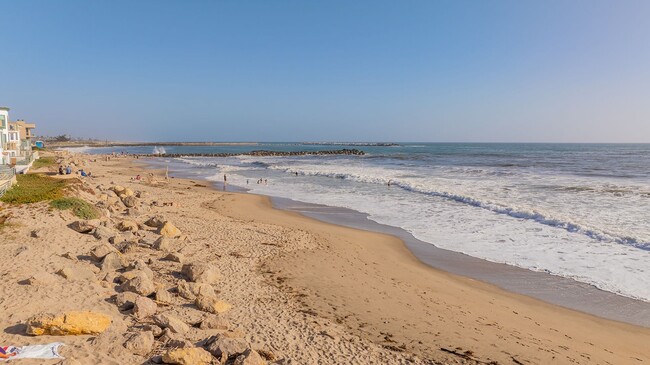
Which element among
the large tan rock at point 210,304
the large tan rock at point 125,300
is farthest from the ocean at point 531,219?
the large tan rock at point 125,300

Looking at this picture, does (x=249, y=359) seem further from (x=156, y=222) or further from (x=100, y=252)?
(x=156, y=222)

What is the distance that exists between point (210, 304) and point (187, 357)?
2.20 metres

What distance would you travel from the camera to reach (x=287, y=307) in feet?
25.8

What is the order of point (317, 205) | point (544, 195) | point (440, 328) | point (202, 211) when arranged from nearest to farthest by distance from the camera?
A: point (440, 328)
point (202, 211)
point (317, 205)
point (544, 195)

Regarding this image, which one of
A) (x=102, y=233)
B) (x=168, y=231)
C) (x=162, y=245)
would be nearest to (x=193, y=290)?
(x=162, y=245)

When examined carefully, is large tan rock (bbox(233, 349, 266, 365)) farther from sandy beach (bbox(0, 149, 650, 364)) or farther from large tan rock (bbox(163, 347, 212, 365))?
large tan rock (bbox(163, 347, 212, 365))

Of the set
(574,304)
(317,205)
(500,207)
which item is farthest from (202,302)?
(500,207)

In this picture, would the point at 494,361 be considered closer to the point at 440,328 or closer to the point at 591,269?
the point at 440,328

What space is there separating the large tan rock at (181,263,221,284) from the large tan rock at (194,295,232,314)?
1172 millimetres

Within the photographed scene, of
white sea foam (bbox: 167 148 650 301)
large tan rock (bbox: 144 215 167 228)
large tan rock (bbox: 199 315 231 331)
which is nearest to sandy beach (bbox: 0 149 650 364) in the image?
large tan rock (bbox: 199 315 231 331)

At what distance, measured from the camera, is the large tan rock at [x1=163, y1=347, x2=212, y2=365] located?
17.0 feet

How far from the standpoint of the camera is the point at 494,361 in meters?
6.19

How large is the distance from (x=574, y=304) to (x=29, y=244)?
12646 mm

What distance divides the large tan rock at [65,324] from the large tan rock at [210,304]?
1683 millimetres
